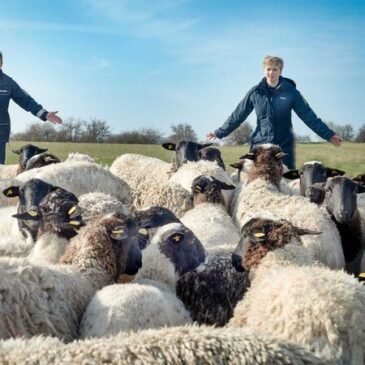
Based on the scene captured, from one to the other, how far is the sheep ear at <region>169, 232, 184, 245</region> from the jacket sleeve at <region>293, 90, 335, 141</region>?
5.61m

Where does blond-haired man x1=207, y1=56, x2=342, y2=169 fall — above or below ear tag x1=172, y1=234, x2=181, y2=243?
above

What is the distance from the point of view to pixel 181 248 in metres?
6.15

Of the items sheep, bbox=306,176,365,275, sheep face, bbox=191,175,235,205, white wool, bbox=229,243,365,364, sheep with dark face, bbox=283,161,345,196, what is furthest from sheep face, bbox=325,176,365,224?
white wool, bbox=229,243,365,364

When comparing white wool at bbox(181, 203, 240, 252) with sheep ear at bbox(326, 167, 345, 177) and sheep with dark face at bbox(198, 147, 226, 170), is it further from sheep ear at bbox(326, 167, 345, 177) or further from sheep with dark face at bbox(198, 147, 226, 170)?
sheep with dark face at bbox(198, 147, 226, 170)

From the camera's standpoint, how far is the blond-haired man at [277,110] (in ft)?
36.2

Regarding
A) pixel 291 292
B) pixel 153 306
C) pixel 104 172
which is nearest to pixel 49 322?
pixel 153 306

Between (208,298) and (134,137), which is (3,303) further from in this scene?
(134,137)

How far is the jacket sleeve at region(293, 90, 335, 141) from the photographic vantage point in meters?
11.2

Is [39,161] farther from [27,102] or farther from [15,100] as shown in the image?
[15,100]

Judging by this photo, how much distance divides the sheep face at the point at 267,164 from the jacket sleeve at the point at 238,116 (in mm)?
2260

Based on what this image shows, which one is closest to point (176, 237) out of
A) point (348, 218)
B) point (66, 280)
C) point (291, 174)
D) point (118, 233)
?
point (118, 233)

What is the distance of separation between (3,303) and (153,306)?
38.9 inches

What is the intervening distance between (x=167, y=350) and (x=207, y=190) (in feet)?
18.1

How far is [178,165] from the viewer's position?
10773 millimetres
